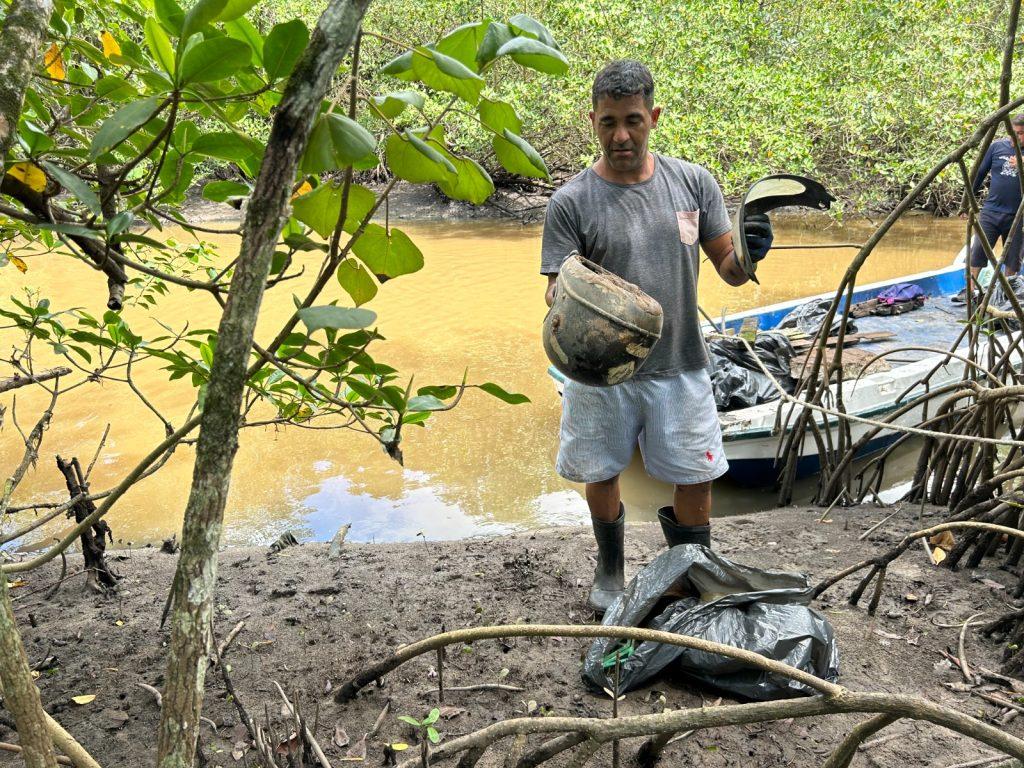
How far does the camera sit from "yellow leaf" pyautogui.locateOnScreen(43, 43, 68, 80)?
1674 mm

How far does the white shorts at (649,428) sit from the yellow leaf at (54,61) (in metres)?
1.75

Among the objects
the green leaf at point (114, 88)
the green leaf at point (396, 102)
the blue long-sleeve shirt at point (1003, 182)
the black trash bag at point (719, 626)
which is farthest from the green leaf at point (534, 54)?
the blue long-sleeve shirt at point (1003, 182)

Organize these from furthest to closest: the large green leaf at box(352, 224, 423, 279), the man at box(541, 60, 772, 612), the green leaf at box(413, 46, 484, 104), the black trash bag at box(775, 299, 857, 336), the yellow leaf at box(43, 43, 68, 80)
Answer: the black trash bag at box(775, 299, 857, 336)
the man at box(541, 60, 772, 612)
the yellow leaf at box(43, 43, 68, 80)
the large green leaf at box(352, 224, 423, 279)
the green leaf at box(413, 46, 484, 104)

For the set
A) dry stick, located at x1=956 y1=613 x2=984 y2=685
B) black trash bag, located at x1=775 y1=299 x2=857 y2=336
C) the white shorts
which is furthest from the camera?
black trash bag, located at x1=775 y1=299 x2=857 y2=336

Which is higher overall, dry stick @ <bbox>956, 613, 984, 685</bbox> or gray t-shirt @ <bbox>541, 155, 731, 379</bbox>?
gray t-shirt @ <bbox>541, 155, 731, 379</bbox>

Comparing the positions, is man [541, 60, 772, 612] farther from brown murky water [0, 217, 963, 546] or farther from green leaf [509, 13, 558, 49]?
brown murky water [0, 217, 963, 546]

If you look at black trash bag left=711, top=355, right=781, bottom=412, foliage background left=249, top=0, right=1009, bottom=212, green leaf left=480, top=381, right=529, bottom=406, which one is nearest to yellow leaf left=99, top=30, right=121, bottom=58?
green leaf left=480, top=381, right=529, bottom=406

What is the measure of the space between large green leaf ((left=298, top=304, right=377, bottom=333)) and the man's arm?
193cm

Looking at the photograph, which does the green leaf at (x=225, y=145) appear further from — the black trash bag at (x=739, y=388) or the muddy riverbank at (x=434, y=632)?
the black trash bag at (x=739, y=388)

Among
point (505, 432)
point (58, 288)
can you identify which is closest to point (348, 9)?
point (505, 432)

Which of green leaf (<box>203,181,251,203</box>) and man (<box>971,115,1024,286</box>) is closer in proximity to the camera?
green leaf (<box>203,181,251,203</box>)

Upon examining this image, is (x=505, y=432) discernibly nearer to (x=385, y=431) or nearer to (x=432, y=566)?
(x=432, y=566)

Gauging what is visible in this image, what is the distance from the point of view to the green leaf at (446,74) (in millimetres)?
955

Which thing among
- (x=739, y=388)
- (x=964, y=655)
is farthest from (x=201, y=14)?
(x=739, y=388)
